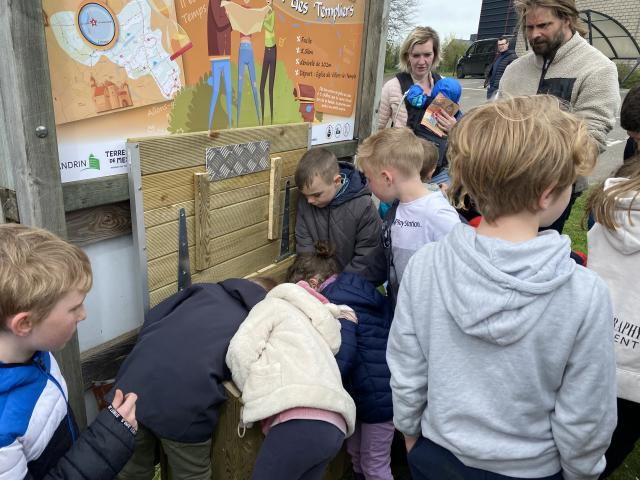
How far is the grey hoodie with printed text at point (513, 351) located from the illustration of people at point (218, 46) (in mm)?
1433

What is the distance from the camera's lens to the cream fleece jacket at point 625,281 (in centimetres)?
166

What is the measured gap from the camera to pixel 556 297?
1134mm

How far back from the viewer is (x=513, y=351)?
3.94ft

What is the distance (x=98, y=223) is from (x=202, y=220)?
0.50 metres

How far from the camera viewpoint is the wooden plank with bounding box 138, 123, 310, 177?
6.79 feet

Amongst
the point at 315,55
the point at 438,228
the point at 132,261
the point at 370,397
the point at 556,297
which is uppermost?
the point at 315,55

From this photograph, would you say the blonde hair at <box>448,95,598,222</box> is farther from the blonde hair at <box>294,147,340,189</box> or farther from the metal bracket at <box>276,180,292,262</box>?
the metal bracket at <box>276,180,292,262</box>

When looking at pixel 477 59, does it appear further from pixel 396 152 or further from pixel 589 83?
pixel 396 152

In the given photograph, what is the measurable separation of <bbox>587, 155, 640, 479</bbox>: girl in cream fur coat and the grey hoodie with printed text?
0.56 m

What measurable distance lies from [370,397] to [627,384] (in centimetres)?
95

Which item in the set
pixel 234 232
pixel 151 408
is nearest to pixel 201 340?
pixel 151 408

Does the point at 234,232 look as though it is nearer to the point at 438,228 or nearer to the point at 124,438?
the point at 438,228

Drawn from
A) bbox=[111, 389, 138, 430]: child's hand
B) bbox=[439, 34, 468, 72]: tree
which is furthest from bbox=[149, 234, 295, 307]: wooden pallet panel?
bbox=[439, 34, 468, 72]: tree

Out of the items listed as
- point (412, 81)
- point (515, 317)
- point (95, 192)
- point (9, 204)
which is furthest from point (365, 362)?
point (412, 81)
